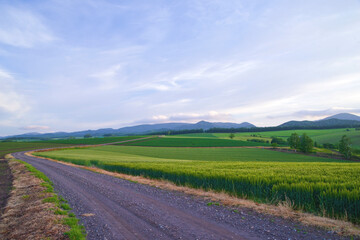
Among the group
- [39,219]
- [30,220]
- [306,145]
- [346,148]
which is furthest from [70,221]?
[306,145]

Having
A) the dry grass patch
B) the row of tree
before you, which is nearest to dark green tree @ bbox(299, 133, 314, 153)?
the row of tree

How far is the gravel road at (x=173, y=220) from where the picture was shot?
5895 mm

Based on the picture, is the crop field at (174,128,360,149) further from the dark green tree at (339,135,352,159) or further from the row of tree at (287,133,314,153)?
the row of tree at (287,133,314,153)

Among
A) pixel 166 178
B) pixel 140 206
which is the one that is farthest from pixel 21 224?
pixel 166 178

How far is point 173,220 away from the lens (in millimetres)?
7109

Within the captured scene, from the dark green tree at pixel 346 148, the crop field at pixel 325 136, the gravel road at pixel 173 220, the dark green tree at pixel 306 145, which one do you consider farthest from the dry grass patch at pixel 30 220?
the crop field at pixel 325 136

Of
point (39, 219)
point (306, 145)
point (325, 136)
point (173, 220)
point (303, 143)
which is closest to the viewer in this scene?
point (173, 220)

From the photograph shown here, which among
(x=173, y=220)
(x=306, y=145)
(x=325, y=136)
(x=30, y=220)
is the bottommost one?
(x=306, y=145)

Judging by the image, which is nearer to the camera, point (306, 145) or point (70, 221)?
point (70, 221)

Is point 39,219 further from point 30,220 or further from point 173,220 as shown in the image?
point 173,220

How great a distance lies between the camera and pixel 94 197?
1052 centimetres

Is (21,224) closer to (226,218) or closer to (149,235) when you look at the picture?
(149,235)

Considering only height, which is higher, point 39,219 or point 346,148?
point 39,219

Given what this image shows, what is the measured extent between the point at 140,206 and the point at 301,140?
70.3 meters
